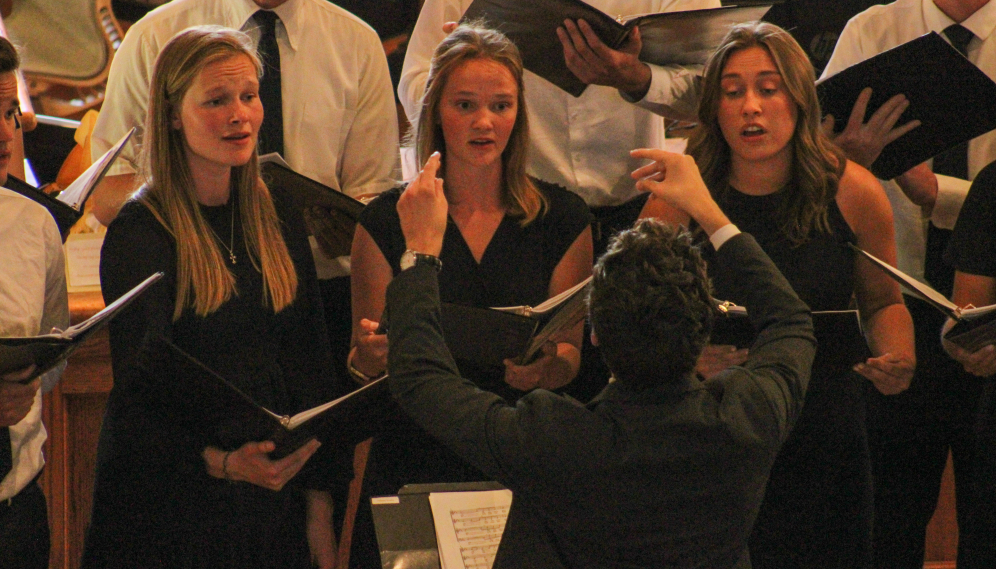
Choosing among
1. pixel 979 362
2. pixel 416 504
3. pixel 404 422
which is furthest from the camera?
pixel 979 362

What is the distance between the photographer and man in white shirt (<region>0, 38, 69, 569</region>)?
6.05 feet

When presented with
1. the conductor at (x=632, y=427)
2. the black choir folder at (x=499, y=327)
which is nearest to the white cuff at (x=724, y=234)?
the conductor at (x=632, y=427)

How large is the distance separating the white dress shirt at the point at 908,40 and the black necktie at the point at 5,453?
7.06 ft

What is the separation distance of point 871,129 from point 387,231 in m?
1.13

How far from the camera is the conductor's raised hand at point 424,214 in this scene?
5.18ft

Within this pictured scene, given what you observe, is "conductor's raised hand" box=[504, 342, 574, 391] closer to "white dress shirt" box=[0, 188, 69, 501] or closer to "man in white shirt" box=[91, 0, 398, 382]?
"man in white shirt" box=[91, 0, 398, 382]

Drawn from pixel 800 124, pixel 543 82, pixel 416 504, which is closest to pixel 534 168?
pixel 543 82

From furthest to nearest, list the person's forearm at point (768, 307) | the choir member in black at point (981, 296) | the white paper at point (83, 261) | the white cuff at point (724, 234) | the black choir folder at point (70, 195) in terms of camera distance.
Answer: the white paper at point (83, 261), the choir member in black at point (981, 296), the black choir folder at point (70, 195), the white cuff at point (724, 234), the person's forearm at point (768, 307)

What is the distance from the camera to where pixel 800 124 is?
2.27 meters

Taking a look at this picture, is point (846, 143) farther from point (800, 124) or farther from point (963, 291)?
point (963, 291)

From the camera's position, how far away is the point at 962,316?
1943 mm

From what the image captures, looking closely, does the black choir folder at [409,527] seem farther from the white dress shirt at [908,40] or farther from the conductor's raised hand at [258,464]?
the white dress shirt at [908,40]

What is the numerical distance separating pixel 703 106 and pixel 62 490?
188cm

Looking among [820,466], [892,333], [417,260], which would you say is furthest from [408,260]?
[892,333]
